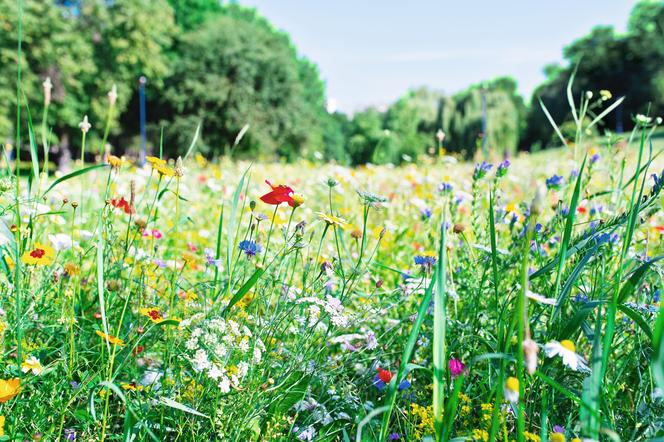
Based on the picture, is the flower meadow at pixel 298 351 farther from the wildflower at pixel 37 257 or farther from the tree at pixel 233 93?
the tree at pixel 233 93

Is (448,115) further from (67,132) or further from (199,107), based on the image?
(67,132)

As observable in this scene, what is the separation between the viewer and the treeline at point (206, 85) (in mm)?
18578

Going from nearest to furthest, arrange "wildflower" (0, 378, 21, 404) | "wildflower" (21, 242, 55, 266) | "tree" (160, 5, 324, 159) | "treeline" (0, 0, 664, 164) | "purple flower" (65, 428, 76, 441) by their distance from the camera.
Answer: "wildflower" (0, 378, 21, 404) → "purple flower" (65, 428, 76, 441) → "wildflower" (21, 242, 55, 266) → "treeline" (0, 0, 664, 164) → "tree" (160, 5, 324, 159)

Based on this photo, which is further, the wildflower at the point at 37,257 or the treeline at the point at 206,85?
the treeline at the point at 206,85

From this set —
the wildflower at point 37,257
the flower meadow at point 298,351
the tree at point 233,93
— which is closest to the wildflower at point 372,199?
the flower meadow at point 298,351

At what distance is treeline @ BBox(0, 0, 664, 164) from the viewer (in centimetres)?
1858

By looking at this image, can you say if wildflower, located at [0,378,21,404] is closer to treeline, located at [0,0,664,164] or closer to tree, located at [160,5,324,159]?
treeline, located at [0,0,664,164]

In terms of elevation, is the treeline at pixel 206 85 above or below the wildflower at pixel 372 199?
above

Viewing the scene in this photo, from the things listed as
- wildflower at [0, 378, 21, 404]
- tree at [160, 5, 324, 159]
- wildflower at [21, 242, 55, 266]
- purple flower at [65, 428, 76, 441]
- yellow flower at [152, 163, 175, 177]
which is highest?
tree at [160, 5, 324, 159]

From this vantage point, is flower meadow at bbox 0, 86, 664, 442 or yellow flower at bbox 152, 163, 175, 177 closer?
flower meadow at bbox 0, 86, 664, 442

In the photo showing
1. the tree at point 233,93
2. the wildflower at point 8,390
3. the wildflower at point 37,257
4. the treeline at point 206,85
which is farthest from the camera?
the tree at point 233,93

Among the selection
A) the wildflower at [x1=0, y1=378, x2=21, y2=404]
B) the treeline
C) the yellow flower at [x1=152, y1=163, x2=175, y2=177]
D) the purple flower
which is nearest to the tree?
the treeline

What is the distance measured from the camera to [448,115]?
27.1 metres

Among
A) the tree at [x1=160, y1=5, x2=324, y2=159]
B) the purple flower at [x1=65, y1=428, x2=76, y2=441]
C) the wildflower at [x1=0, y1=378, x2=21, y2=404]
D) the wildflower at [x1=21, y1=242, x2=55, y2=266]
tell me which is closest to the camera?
the wildflower at [x1=0, y1=378, x2=21, y2=404]
